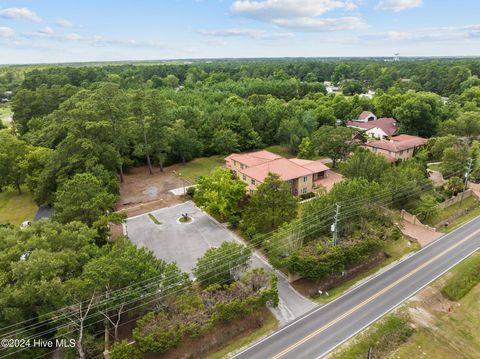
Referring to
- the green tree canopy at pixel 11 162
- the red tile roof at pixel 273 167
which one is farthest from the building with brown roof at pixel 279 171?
the green tree canopy at pixel 11 162

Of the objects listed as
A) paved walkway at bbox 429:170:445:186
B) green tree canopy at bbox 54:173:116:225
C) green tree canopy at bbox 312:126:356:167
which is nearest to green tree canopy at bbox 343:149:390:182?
green tree canopy at bbox 312:126:356:167

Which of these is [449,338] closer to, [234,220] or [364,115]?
[234,220]

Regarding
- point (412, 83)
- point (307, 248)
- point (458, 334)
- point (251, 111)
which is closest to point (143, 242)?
point (307, 248)

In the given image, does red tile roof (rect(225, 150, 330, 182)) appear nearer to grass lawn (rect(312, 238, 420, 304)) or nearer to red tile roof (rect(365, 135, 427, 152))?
grass lawn (rect(312, 238, 420, 304))

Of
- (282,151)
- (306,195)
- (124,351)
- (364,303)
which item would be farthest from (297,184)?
(124,351)

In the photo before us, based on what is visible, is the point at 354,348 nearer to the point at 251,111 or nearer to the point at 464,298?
the point at 464,298

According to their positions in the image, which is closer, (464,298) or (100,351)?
(100,351)

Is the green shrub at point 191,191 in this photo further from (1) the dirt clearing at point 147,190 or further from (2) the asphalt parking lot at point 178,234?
(2) the asphalt parking lot at point 178,234
